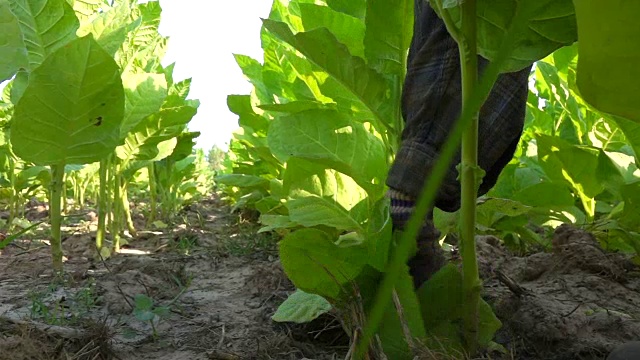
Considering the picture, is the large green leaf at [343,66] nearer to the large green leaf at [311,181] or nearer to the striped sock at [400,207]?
the large green leaf at [311,181]

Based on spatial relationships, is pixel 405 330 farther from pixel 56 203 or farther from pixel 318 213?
pixel 56 203

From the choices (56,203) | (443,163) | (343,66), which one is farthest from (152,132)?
(443,163)

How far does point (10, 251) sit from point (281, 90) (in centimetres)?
143

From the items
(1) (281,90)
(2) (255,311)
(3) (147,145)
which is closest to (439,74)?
(2) (255,311)

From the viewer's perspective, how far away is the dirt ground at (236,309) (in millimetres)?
1194

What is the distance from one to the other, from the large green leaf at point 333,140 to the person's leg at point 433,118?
42 cm

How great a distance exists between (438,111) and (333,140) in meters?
0.50

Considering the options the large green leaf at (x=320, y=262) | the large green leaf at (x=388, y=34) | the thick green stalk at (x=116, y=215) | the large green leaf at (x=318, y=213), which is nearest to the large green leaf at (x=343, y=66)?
the large green leaf at (x=388, y=34)

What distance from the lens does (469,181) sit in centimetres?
91

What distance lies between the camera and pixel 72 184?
15.3ft

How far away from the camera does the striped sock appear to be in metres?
1.18

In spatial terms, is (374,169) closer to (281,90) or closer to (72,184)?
(281,90)

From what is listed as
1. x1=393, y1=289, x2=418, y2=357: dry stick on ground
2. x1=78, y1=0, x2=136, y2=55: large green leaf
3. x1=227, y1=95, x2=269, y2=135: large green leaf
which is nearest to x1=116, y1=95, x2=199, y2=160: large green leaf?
x1=227, y1=95, x2=269, y2=135: large green leaf

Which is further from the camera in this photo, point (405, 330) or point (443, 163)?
point (405, 330)
